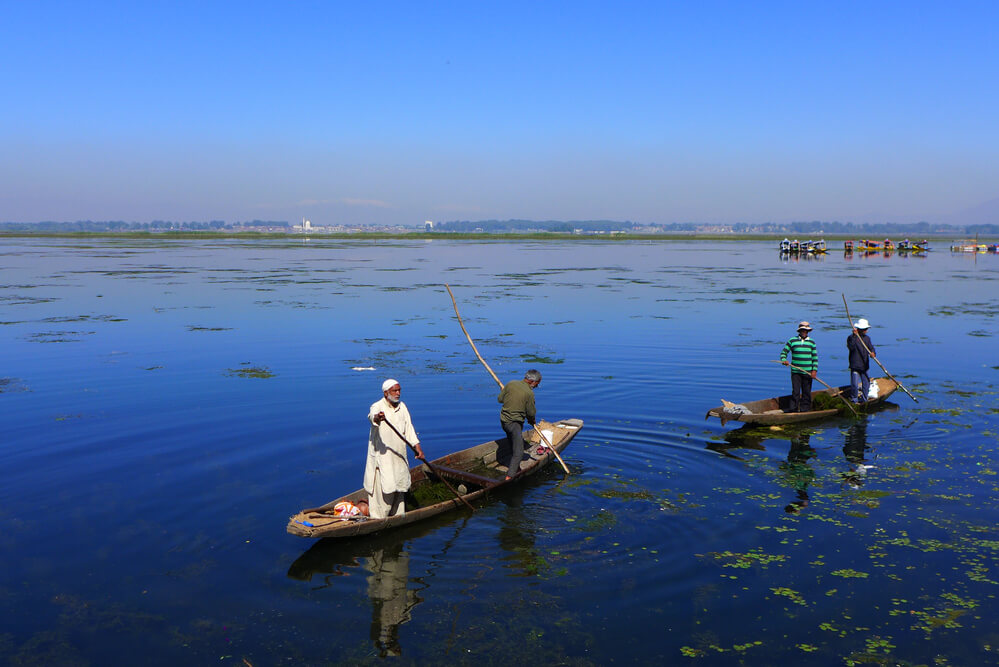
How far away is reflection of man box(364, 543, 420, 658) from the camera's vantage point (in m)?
8.05

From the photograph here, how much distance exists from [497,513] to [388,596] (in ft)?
10.5

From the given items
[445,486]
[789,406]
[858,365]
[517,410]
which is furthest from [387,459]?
[858,365]

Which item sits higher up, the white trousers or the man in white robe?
the man in white robe

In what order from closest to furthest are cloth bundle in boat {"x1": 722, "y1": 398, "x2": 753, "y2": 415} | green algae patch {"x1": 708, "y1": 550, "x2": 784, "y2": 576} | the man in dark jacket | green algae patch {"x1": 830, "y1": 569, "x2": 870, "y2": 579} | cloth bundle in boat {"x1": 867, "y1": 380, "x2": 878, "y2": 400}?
green algae patch {"x1": 830, "y1": 569, "x2": 870, "y2": 579} < green algae patch {"x1": 708, "y1": 550, "x2": 784, "y2": 576} < cloth bundle in boat {"x1": 722, "y1": 398, "x2": 753, "y2": 415} < the man in dark jacket < cloth bundle in boat {"x1": 867, "y1": 380, "x2": 878, "y2": 400}

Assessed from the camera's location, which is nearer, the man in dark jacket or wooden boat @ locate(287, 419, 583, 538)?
wooden boat @ locate(287, 419, 583, 538)

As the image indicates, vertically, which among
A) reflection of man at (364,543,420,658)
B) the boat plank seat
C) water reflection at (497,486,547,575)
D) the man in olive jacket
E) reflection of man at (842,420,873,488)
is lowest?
reflection of man at (364,543,420,658)

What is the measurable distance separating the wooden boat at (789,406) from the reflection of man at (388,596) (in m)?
8.01

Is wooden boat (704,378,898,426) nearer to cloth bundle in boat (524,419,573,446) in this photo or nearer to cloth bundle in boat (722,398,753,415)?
cloth bundle in boat (722,398,753,415)

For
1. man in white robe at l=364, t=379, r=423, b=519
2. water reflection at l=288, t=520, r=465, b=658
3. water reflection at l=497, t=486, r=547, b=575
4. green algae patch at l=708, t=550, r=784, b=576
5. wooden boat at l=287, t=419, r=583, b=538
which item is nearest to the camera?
water reflection at l=288, t=520, r=465, b=658

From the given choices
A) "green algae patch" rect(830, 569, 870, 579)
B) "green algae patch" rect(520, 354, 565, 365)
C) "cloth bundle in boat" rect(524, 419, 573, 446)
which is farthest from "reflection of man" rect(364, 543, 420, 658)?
"green algae patch" rect(520, 354, 565, 365)

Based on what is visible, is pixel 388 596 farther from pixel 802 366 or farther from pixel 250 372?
pixel 250 372

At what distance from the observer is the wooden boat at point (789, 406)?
15930mm

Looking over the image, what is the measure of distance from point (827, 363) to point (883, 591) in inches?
614

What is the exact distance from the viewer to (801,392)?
1720cm
